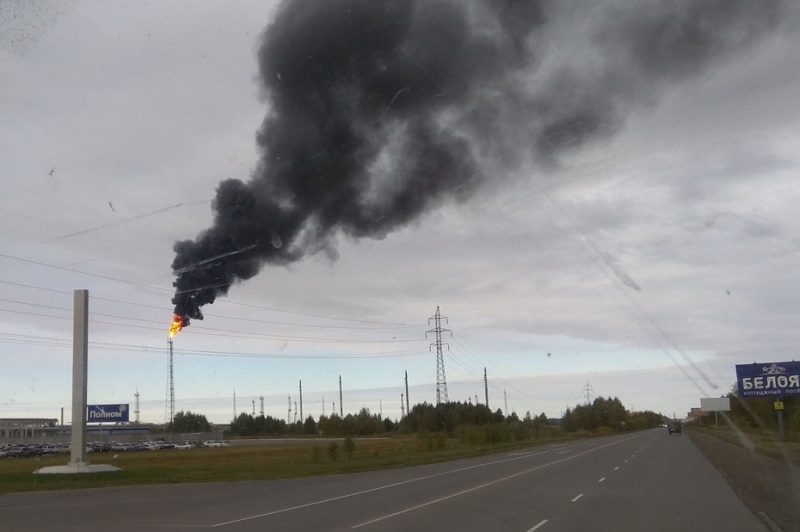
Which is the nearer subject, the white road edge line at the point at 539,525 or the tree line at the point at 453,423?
the white road edge line at the point at 539,525

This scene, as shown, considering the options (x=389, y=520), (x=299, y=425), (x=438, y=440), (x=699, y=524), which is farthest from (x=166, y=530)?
(x=299, y=425)

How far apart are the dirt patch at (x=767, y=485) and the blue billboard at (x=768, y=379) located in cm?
1595

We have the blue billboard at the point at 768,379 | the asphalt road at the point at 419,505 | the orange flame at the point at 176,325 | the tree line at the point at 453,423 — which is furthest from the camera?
Result: the tree line at the point at 453,423

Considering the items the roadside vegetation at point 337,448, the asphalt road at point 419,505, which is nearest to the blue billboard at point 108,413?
the roadside vegetation at point 337,448

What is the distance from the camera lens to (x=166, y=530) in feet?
55.4

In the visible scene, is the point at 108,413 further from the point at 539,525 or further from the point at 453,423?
the point at 453,423

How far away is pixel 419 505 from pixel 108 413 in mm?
40236

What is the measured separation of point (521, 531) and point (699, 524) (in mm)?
3998

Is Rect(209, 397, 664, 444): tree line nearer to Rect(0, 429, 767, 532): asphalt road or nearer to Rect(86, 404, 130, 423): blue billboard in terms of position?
Rect(86, 404, 130, 423): blue billboard

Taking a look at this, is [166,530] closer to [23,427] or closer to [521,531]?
[521,531]

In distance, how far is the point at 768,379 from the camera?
199 ft

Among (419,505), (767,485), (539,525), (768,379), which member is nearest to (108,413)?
(419,505)

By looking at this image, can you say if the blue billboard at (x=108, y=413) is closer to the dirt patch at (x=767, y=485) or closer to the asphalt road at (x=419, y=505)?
the asphalt road at (x=419, y=505)

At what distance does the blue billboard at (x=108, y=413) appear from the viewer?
180 feet
